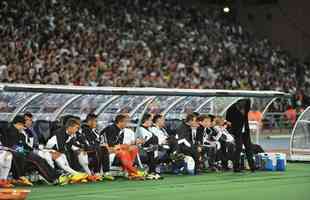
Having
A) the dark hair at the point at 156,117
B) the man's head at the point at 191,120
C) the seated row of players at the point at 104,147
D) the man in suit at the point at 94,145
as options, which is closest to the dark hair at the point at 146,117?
the seated row of players at the point at 104,147

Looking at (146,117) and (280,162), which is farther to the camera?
(280,162)

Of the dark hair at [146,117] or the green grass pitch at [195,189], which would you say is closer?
the green grass pitch at [195,189]

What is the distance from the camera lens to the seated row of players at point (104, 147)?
1731cm

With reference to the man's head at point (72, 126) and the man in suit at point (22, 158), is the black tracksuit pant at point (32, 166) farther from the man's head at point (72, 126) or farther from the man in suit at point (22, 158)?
the man's head at point (72, 126)

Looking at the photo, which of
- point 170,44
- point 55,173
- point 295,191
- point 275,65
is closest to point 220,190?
point 295,191

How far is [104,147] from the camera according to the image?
742 inches

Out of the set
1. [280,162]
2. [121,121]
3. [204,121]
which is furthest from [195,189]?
[280,162]

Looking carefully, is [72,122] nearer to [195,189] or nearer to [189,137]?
[195,189]

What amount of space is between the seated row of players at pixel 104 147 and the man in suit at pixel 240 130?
60 cm

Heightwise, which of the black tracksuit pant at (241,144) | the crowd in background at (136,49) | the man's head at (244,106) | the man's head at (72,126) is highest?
the crowd in background at (136,49)

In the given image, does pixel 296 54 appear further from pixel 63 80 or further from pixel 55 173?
pixel 55 173

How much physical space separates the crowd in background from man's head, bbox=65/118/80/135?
11.1 metres

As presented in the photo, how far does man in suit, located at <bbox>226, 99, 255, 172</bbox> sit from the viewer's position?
68.9 ft

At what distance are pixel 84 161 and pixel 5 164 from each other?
2.21m
